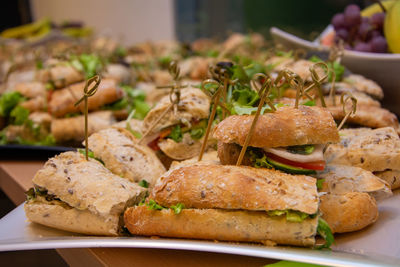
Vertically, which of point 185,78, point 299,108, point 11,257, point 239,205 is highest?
point 299,108

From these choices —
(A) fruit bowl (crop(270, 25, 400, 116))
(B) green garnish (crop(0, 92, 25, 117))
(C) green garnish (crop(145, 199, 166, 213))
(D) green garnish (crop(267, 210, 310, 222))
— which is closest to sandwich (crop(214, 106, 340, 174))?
(D) green garnish (crop(267, 210, 310, 222))

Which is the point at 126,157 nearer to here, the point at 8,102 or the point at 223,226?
the point at 223,226

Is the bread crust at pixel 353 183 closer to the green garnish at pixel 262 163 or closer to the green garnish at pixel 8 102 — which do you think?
the green garnish at pixel 262 163

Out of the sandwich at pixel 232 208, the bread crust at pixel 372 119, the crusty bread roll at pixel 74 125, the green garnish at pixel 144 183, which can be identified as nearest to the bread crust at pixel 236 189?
the sandwich at pixel 232 208

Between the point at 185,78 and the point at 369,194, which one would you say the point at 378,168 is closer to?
the point at 369,194

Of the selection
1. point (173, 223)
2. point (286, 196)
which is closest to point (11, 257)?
point (173, 223)

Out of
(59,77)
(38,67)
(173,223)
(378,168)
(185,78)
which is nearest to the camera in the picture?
(173,223)

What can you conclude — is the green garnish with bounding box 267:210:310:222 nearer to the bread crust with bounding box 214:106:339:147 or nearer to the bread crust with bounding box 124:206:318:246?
the bread crust with bounding box 124:206:318:246
